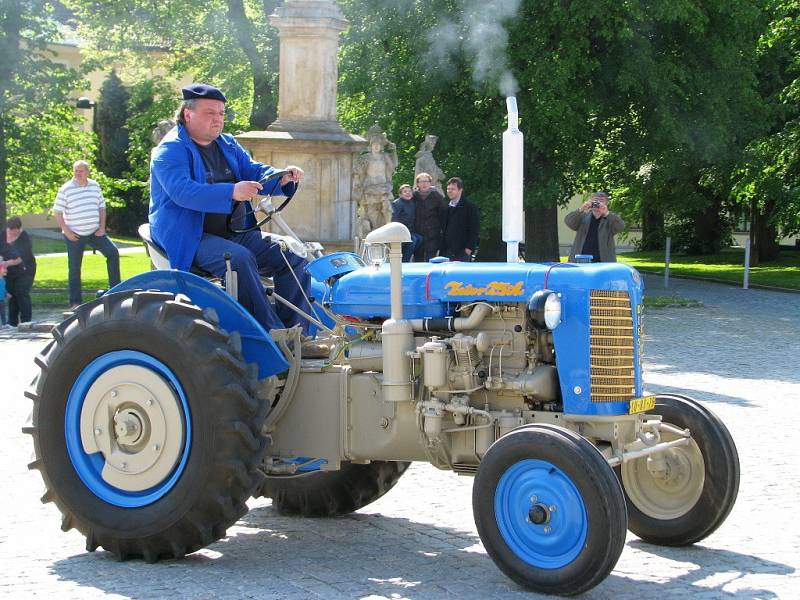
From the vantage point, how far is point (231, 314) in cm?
608

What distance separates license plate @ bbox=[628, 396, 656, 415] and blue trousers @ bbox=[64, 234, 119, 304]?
11.1 meters

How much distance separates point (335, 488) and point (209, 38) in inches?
997

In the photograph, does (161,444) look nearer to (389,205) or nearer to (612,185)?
(389,205)

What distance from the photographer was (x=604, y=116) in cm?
2588

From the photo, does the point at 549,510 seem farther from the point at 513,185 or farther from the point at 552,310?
the point at 513,185

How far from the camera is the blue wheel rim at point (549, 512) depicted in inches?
209

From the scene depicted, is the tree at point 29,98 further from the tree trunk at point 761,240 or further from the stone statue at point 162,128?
the tree trunk at point 761,240

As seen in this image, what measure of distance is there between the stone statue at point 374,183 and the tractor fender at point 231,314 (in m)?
12.1

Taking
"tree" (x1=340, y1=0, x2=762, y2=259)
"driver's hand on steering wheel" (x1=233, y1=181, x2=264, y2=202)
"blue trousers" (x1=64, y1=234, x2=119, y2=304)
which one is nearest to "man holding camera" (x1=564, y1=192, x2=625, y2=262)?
"blue trousers" (x1=64, y1=234, x2=119, y2=304)

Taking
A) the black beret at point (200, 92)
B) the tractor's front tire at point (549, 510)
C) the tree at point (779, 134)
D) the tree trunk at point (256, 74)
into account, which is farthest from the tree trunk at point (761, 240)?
the tractor's front tire at point (549, 510)

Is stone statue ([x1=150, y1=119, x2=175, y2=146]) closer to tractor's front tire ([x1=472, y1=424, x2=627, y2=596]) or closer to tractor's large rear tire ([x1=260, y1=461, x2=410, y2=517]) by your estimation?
tractor's large rear tire ([x1=260, y1=461, x2=410, y2=517])

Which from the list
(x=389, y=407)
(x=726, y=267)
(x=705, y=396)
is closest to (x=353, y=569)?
(x=389, y=407)

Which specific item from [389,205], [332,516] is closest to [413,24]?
[389,205]

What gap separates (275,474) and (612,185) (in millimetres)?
29476
